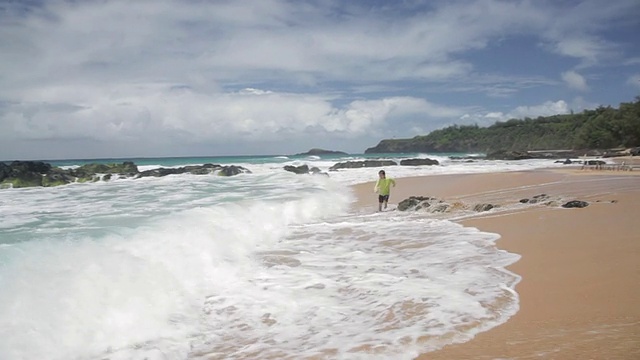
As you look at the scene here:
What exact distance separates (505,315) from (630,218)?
266 inches

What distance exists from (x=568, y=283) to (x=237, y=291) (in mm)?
4248

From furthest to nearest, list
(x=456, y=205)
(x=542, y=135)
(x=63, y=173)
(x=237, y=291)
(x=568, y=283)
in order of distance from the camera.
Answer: (x=542, y=135)
(x=63, y=173)
(x=456, y=205)
(x=237, y=291)
(x=568, y=283)

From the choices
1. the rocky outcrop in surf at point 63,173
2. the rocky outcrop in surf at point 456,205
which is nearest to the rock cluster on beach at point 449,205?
the rocky outcrop in surf at point 456,205

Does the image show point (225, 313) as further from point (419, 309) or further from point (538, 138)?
point (538, 138)

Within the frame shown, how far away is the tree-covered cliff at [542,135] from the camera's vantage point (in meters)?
65.1

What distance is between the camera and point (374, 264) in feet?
25.1

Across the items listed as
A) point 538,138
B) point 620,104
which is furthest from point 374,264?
point 538,138

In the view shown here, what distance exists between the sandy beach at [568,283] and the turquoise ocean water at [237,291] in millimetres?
309

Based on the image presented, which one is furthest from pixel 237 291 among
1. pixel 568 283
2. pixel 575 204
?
pixel 575 204

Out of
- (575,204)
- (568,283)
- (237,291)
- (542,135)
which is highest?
(542,135)

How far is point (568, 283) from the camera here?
5855 mm

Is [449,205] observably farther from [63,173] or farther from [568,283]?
[63,173]

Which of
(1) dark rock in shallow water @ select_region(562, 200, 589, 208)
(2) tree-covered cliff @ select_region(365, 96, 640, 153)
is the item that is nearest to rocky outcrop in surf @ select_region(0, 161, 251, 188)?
(1) dark rock in shallow water @ select_region(562, 200, 589, 208)

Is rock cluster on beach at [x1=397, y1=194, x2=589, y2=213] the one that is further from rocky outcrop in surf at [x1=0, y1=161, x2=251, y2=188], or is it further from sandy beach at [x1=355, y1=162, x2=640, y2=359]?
rocky outcrop in surf at [x1=0, y1=161, x2=251, y2=188]
